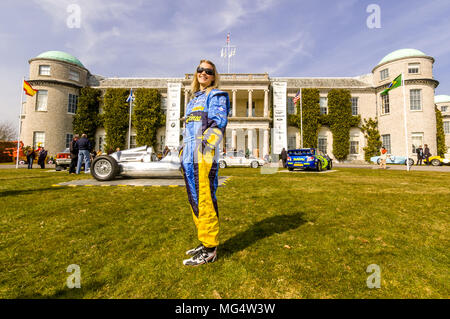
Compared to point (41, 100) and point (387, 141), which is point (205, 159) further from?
point (41, 100)

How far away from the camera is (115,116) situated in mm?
28391

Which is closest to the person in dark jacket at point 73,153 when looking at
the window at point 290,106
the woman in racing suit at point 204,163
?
the woman in racing suit at point 204,163

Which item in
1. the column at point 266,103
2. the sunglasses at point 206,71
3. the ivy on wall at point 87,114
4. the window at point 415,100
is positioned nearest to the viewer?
the sunglasses at point 206,71

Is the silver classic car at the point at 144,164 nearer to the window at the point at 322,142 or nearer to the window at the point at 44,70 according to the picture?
the window at the point at 322,142

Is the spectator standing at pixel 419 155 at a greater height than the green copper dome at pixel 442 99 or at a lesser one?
lesser

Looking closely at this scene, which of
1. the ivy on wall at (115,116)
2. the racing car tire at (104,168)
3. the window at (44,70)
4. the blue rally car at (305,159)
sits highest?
the window at (44,70)

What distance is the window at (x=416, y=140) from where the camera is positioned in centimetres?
2394

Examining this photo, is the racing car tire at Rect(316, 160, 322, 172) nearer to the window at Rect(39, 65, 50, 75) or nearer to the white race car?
the white race car

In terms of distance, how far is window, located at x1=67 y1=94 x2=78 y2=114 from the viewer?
27312 millimetres

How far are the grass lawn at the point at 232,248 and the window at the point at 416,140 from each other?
1018 inches

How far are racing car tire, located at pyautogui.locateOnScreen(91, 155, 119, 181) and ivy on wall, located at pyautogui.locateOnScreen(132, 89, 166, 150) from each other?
2204cm

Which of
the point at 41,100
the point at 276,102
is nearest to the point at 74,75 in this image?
the point at 41,100
